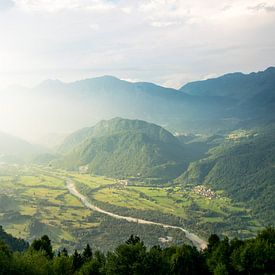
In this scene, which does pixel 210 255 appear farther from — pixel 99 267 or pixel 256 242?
pixel 99 267

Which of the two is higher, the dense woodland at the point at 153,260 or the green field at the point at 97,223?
the dense woodland at the point at 153,260

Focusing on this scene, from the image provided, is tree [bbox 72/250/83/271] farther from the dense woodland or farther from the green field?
the green field

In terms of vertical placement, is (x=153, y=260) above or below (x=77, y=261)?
above

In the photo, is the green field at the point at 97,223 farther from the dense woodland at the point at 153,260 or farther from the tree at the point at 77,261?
the dense woodland at the point at 153,260

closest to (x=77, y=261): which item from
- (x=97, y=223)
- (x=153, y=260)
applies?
(x=153, y=260)

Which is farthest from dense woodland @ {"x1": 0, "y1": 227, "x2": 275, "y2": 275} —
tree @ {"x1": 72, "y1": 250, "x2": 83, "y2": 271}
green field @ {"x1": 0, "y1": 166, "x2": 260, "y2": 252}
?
green field @ {"x1": 0, "y1": 166, "x2": 260, "y2": 252}

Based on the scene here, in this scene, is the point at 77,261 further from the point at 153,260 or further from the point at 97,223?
the point at 97,223

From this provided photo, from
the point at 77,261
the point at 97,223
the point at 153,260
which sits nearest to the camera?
the point at 153,260

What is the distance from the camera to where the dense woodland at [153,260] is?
189 ft

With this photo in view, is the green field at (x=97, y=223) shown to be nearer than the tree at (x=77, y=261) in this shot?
No

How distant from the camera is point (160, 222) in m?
176

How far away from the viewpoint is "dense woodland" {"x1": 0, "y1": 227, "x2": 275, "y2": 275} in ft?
189

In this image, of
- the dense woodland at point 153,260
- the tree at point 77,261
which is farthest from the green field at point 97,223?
the dense woodland at point 153,260

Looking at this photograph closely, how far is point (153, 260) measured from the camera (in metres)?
60.9
